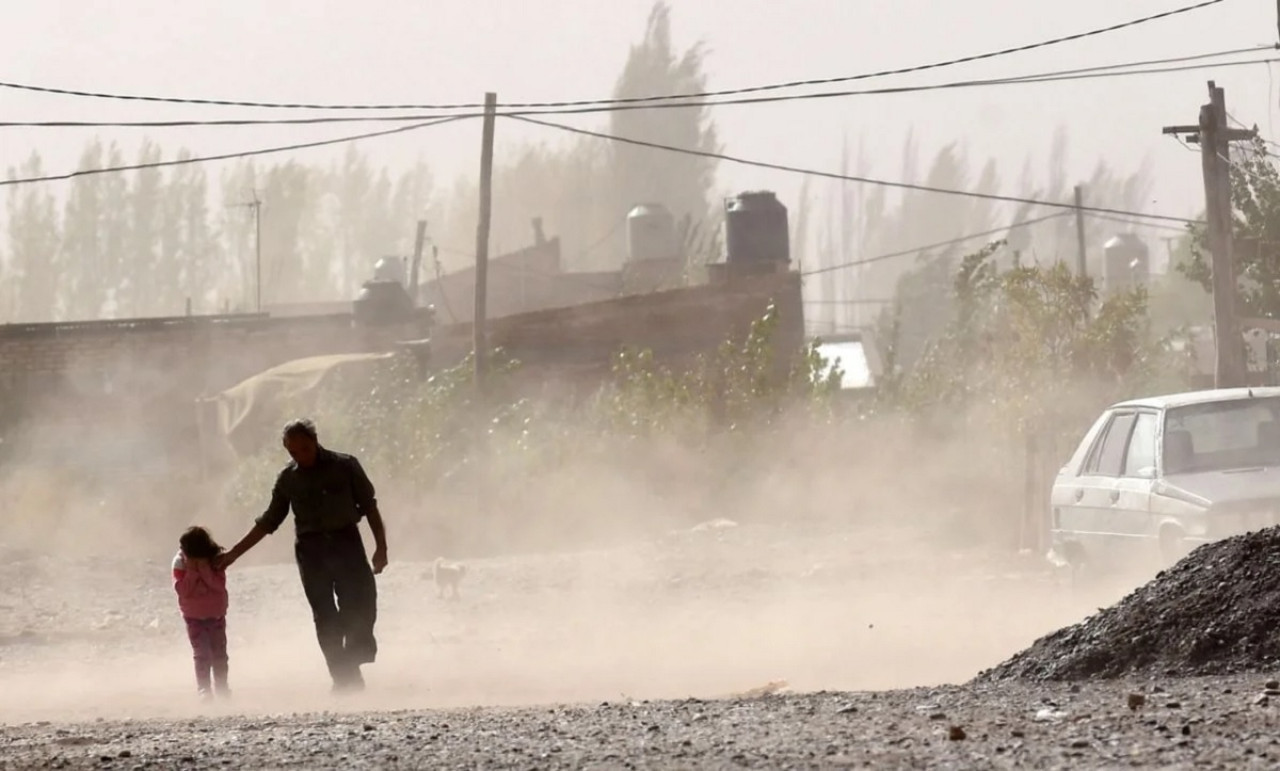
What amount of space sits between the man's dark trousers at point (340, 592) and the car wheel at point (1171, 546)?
5445 millimetres

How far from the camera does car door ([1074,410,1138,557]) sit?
45.0 ft

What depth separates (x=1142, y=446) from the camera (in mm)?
13875

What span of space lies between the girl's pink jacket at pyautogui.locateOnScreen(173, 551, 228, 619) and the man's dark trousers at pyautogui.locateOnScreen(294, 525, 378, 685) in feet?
2.29

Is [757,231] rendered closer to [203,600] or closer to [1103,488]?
[1103,488]

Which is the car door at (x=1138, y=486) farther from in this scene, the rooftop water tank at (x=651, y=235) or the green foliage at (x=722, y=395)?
the rooftop water tank at (x=651, y=235)

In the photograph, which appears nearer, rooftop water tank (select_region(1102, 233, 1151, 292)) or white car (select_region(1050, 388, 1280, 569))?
white car (select_region(1050, 388, 1280, 569))

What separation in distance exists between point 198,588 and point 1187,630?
19.4 ft

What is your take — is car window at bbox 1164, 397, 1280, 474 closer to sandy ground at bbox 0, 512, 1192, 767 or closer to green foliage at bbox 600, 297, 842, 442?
sandy ground at bbox 0, 512, 1192, 767

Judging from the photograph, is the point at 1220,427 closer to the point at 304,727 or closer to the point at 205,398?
the point at 304,727

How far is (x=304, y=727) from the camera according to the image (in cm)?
842

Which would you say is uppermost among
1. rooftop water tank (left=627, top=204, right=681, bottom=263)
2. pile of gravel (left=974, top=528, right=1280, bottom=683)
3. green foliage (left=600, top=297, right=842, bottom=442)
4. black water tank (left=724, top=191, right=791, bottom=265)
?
rooftop water tank (left=627, top=204, right=681, bottom=263)

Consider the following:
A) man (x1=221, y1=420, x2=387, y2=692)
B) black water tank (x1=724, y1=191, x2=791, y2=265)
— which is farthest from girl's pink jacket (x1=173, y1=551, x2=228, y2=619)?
black water tank (x1=724, y1=191, x2=791, y2=265)

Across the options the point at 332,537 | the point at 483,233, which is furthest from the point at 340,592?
the point at 483,233

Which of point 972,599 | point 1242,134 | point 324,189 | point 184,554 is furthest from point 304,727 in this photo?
point 324,189
